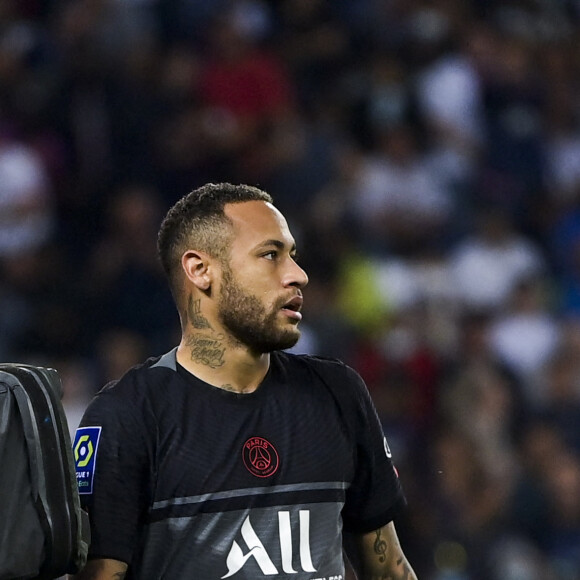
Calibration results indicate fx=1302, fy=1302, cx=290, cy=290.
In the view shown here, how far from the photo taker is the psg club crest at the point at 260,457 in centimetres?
294

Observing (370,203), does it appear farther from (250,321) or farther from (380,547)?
(250,321)

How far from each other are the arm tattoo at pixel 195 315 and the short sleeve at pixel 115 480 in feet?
0.95

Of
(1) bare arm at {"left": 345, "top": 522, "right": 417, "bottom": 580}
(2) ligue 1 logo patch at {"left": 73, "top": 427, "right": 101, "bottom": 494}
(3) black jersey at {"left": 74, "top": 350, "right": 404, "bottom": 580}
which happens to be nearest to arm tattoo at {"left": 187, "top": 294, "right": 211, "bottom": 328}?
(3) black jersey at {"left": 74, "top": 350, "right": 404, "bottom": 580}

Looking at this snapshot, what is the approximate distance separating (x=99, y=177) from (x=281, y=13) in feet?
6.80

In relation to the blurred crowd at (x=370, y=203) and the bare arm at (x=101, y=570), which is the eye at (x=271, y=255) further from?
the blurred crowd at (x=370, y=203)

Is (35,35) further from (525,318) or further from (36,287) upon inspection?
(525,318)

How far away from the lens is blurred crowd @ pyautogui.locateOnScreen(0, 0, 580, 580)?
6.39m

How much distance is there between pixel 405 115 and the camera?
27.4 feet

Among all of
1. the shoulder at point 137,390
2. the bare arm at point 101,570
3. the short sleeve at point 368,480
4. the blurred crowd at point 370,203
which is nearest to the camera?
the bare arm at point 101,570

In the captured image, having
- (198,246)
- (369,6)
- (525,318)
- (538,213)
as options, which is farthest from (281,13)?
(198,246)

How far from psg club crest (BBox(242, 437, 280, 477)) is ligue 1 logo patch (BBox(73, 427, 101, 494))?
34 cm

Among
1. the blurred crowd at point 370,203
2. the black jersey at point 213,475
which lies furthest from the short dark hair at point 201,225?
the blurred crowd at point 370,203

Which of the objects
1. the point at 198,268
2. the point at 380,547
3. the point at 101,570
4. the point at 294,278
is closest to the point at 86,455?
the point at 101,570

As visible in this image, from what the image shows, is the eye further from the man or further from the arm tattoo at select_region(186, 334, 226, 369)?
the arm tattoo at select_region(186, 334, 226, 369)
